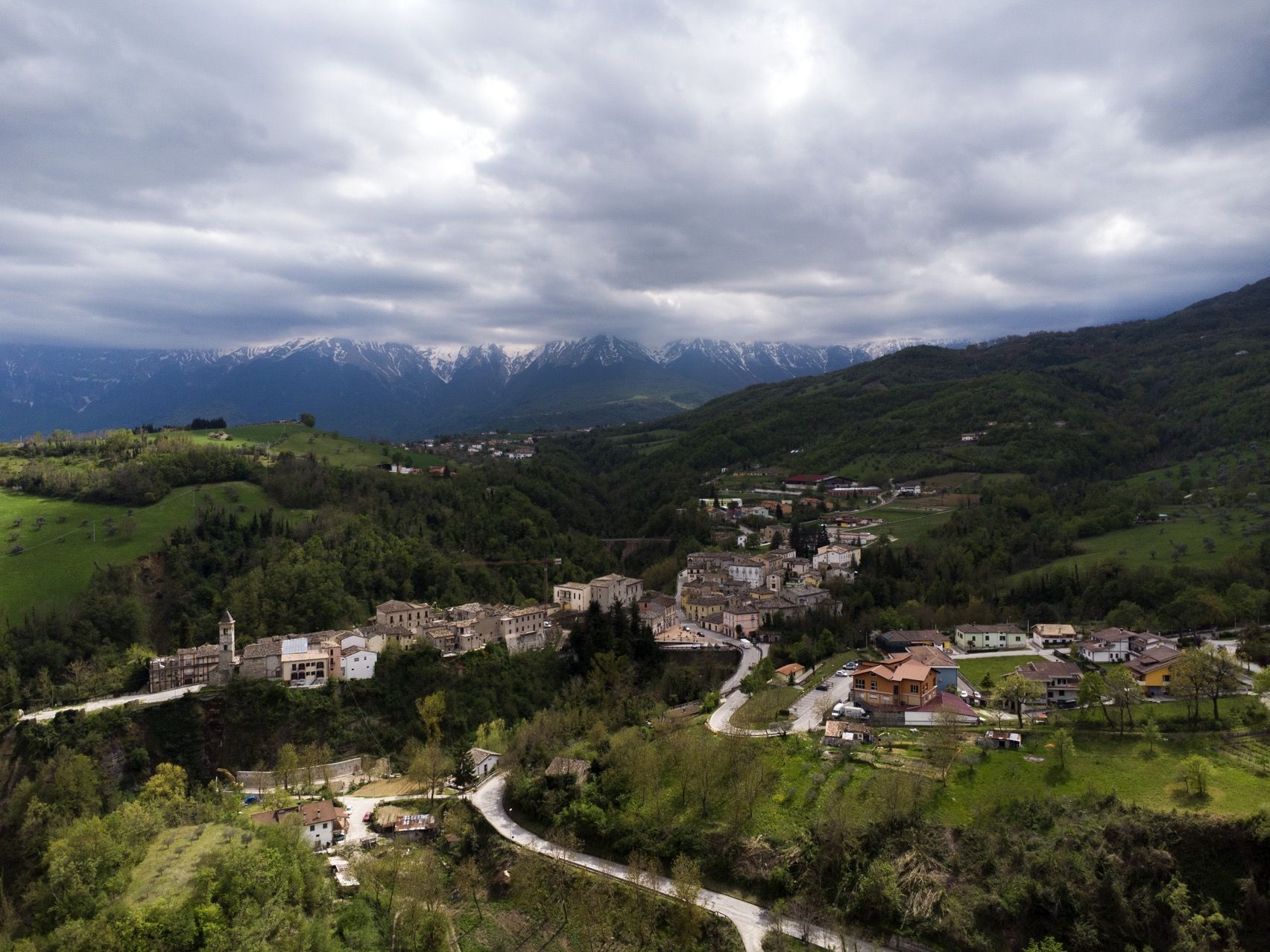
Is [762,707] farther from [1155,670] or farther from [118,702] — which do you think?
[118,702]

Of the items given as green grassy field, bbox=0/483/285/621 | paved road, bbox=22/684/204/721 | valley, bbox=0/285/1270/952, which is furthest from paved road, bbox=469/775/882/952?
green grassy field, bbox=0/483/285/621

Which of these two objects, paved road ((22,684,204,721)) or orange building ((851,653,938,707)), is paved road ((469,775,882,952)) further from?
paved road ((22,684,204,721))

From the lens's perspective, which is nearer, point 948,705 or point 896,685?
point 948,705

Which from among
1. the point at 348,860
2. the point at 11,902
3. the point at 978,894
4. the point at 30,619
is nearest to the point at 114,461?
the point at 30,619

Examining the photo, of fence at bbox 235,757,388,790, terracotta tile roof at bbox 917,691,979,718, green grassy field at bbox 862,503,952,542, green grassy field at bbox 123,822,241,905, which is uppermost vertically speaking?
terracotta tile roof at bbox 917,691,979,718

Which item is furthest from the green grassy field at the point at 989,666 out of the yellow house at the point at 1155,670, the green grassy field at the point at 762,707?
the green grassy field at the point at 762,707

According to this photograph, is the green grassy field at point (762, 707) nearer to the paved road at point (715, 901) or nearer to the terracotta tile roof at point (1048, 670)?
the paved road at point (715, 901)

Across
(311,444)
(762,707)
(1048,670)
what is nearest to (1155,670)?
(1048,670)
